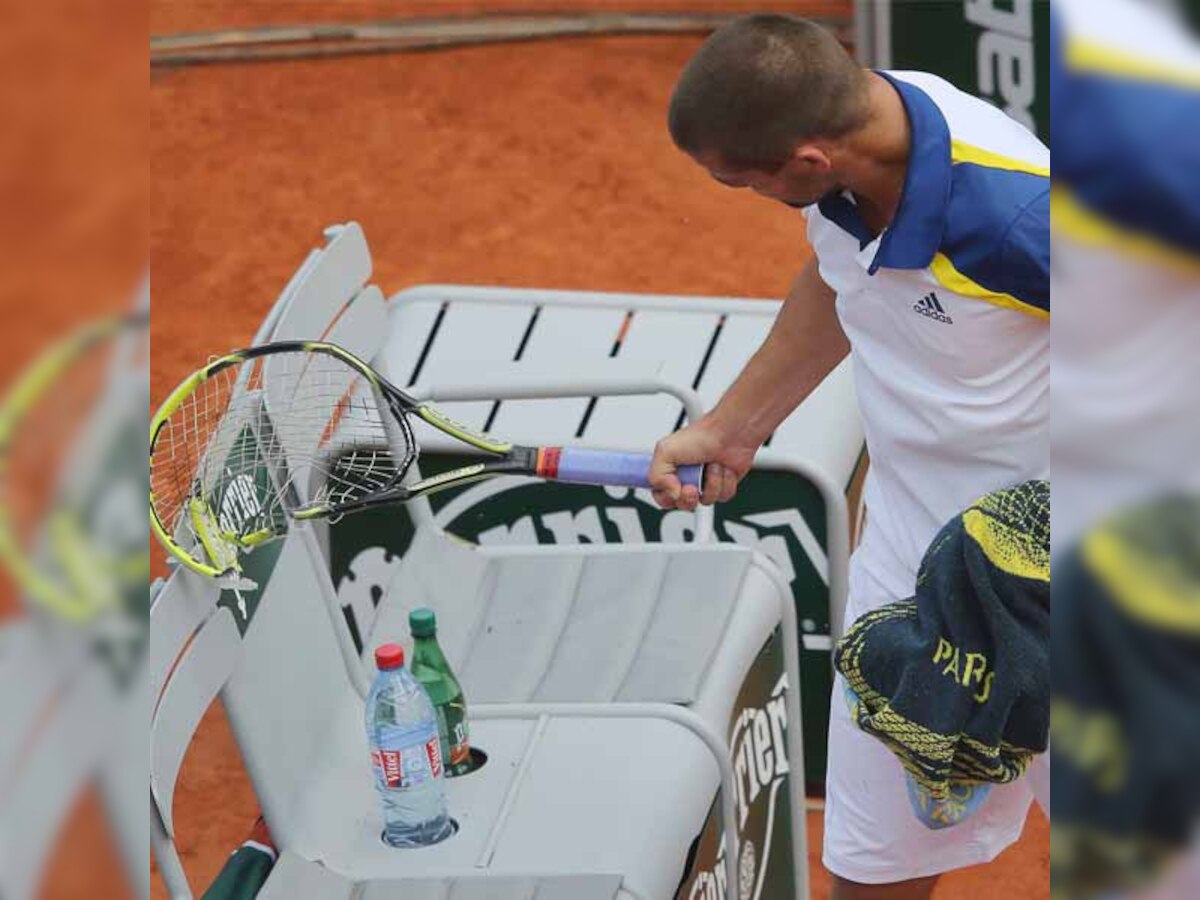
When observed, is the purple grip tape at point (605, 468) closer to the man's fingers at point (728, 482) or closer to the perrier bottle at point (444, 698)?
the man's fingers at point (728, 482)

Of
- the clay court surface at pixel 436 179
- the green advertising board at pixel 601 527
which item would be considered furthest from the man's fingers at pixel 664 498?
the clay court surface at pixel 436 179

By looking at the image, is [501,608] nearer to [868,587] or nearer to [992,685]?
[868,587]

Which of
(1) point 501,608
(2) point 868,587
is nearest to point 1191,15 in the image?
(2) point 868,587

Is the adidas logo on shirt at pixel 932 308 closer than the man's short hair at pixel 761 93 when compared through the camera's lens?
No

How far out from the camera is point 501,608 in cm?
306

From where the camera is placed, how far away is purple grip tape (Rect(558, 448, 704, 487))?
251 cm

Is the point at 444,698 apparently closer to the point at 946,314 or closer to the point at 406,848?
the point at 406,848

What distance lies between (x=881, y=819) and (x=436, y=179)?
15.2 ft

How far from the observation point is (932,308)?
7.32ft

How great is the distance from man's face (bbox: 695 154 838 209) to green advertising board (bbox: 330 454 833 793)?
119 cm

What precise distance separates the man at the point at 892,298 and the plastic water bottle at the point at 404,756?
0.44m

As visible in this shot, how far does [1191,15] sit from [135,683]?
32 cm

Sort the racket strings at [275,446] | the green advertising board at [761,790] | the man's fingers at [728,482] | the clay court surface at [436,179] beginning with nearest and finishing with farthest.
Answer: the racket strings at [275,446] < the man's fingers at [728,482] < the green advertising board at [761,790] < the clay court surface at [436,179]

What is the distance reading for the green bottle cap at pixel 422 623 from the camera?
8.36 ft
